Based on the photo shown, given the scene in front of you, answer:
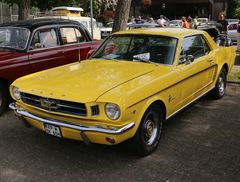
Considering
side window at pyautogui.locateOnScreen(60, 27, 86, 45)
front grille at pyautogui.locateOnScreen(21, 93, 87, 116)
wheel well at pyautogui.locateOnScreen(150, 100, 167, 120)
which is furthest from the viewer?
side window at pyautogui.locateOnScreen(60, 27, 86, 45)

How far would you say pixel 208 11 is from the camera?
177ft

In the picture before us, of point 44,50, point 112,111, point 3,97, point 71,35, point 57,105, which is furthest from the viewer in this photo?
point 71,35

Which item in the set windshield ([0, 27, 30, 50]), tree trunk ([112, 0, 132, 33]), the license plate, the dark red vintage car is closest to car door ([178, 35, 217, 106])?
Result: the license plate

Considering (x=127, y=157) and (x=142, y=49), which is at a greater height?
(x=142, y=49)

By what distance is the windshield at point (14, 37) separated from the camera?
6.93 meters

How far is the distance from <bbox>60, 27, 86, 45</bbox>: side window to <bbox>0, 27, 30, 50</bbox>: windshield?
94 cm

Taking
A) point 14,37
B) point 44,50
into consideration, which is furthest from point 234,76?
point 14,37

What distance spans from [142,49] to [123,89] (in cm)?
147

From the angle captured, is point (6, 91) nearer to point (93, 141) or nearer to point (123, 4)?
point (93, 141)

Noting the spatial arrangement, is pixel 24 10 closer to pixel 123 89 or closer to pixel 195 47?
pixel 195 47

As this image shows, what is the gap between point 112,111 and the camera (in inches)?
154

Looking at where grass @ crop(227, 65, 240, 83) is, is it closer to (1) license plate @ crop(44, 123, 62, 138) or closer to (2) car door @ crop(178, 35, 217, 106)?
(2) car door @ crop(178, 35, 217, 106)

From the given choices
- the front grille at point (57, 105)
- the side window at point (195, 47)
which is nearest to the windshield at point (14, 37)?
the front grille at point (57, 105)

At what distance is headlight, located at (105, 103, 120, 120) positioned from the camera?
3877mm
